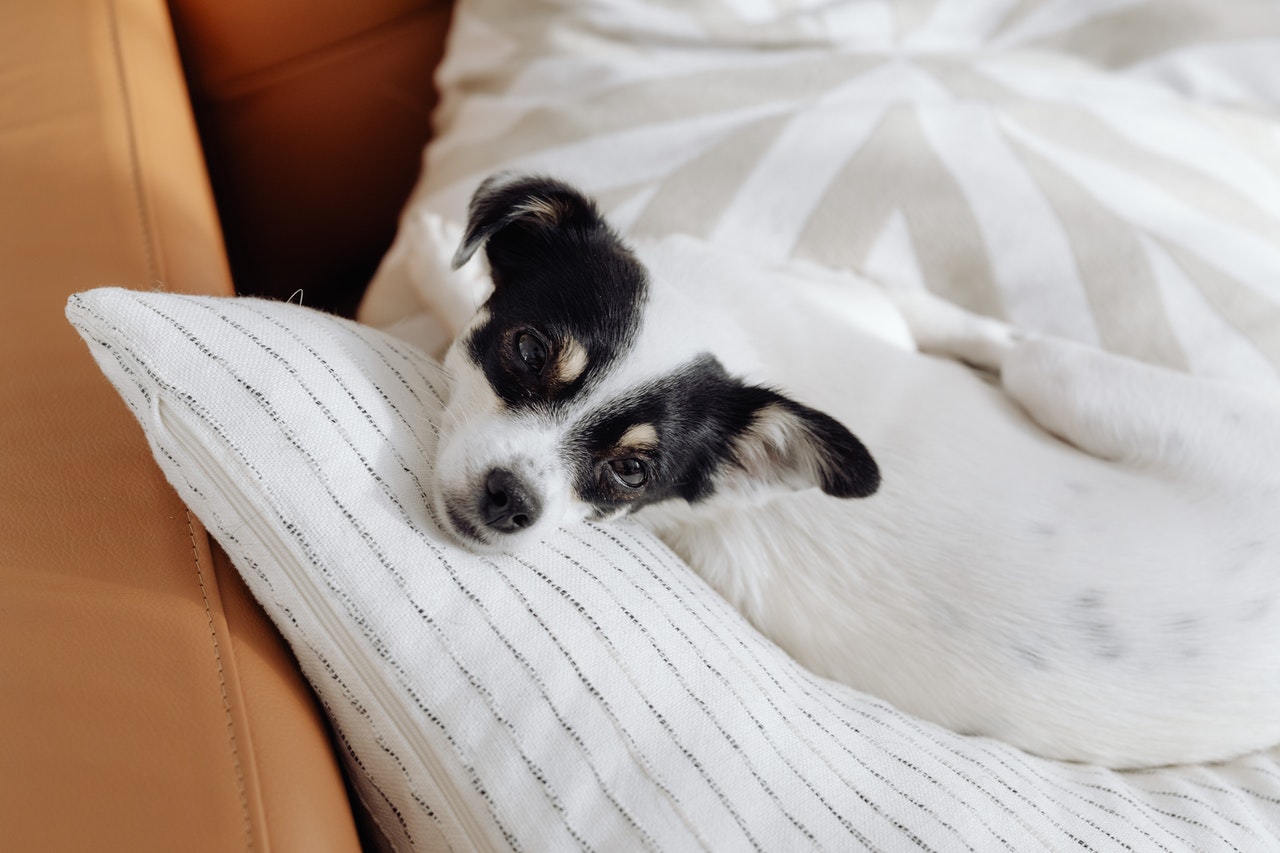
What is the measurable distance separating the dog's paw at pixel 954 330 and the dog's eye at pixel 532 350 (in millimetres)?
800

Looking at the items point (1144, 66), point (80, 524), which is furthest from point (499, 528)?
point (1144, 66)

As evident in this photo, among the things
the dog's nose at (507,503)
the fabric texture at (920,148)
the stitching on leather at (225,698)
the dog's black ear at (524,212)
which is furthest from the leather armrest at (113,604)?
the fabric texture at (920,148)

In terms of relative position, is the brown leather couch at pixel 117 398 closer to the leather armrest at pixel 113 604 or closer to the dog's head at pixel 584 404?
the leather armrest at pixel 113 604

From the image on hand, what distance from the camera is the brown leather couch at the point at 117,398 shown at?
2.55ft

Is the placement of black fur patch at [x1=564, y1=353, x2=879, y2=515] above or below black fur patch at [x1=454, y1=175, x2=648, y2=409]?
below

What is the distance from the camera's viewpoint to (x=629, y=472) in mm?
1262

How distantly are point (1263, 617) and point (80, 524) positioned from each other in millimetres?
1522

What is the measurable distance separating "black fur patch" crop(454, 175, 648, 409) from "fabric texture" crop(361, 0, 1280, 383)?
0.39m

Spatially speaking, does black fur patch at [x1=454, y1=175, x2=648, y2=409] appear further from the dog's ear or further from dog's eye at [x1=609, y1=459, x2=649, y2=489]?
the dog's ear

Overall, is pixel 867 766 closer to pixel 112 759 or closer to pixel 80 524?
pixel 112 759

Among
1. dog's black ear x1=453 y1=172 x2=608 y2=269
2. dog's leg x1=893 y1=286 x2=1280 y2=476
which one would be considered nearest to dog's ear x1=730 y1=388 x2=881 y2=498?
dog's black ear x1=453 y1=172 x2=608 y2=269

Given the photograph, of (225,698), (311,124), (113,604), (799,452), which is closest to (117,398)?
(113,604)

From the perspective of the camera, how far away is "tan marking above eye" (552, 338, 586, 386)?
4.00 ft

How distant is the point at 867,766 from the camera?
102 cm
